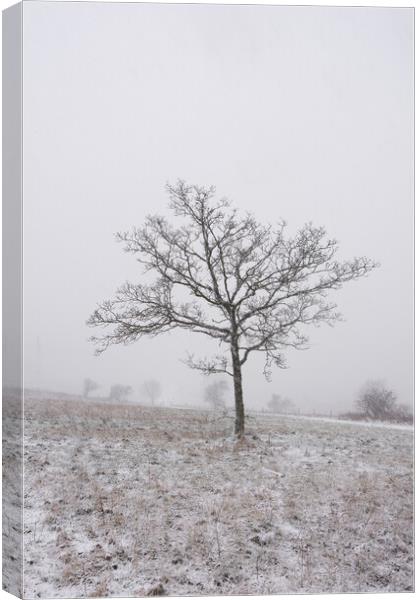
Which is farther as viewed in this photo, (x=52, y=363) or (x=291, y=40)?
(x=291, y=40)

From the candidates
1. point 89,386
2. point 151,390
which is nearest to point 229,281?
point 151,390

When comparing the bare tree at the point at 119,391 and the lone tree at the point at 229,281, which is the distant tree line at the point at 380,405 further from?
the bare tree at the point at 119,391

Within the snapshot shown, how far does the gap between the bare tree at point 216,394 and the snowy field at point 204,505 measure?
0.86 ft

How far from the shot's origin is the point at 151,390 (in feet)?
34.8

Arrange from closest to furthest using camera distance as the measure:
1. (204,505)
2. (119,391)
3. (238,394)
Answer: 1. (204,505)
2. (119,391)
3. (238,394)

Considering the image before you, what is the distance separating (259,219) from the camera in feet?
35.7

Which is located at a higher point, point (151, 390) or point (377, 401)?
point (151, 390)

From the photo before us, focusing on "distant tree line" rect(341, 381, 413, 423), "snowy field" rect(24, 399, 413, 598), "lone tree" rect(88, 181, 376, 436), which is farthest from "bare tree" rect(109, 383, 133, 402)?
"distant tree line" rect(341, 381, 413, 423)

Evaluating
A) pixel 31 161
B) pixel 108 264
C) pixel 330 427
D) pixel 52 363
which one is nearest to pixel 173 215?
pixel 108 264

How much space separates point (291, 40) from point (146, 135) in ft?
9.50

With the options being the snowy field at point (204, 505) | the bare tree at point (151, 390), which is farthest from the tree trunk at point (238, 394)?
the bare tree at point (151, 390)

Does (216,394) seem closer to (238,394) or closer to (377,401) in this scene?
(238,394)

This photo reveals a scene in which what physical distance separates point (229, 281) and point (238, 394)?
193 centimetres

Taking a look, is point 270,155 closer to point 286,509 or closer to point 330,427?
point 330,427
